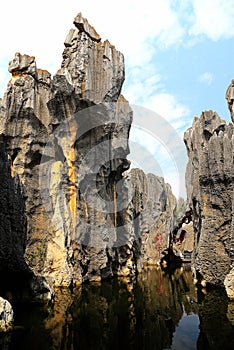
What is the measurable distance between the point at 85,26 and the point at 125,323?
49.6 ft

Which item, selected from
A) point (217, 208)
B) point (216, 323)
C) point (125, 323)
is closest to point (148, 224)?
point (217, 208)

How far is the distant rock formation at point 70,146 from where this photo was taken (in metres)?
15.9

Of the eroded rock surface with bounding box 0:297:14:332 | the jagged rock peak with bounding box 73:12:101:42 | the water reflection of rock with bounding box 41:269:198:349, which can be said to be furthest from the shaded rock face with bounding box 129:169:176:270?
the eroded rock surface with bounding box 0:297:14:332

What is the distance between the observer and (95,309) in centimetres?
951

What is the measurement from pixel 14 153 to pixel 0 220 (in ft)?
30.9

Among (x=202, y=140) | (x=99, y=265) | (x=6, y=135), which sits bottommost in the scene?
(x=99, y=265)

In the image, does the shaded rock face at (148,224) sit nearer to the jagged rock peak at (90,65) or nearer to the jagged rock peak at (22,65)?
the jagged rock peak at (90,65)

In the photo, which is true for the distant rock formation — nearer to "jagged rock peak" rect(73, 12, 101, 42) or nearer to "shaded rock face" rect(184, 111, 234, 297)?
"jagged rock peak" rect(73, 12, 101, 42)

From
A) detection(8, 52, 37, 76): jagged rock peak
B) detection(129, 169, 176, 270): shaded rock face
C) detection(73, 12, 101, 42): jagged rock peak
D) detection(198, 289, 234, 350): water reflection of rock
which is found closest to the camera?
detection(198, 289, 234, 350): water reflection of rock

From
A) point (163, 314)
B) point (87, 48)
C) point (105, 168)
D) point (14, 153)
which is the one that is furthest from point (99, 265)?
point (87, 48)

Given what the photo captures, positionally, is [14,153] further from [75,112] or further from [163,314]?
[163,314]

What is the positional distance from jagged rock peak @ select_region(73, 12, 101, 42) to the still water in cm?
1330

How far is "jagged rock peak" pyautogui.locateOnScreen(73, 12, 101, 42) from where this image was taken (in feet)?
56.7

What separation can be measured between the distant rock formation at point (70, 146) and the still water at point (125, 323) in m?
4.53
